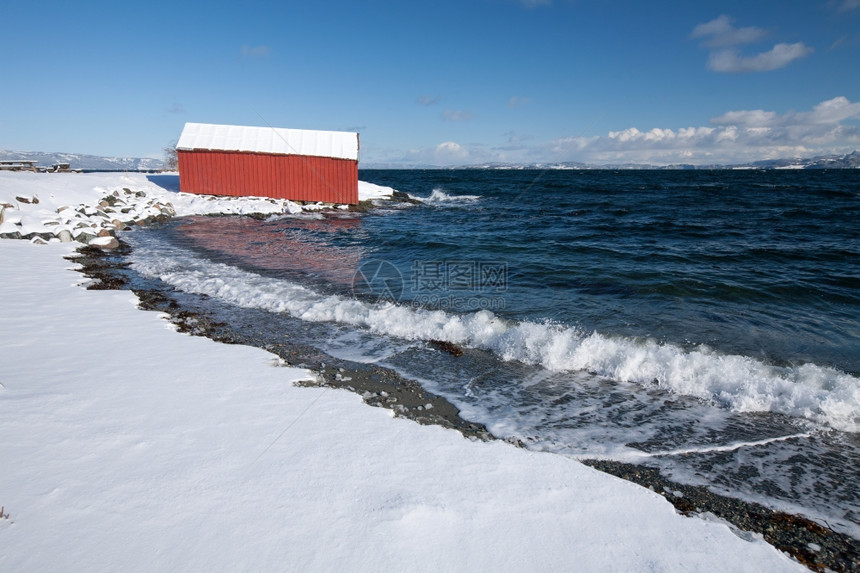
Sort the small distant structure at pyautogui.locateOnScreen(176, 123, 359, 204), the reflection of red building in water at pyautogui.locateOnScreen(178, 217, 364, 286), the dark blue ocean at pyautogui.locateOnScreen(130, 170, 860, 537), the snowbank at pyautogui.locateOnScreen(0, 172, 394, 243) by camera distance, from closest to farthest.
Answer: the dark blue ocean at pyautogui.locateOnScreen(130, 170, 860, 537)
the reflection of red building in water at pyautogui.locateOnScreen(178, 217, 364, 286)
the snowbank at pyautogui.locateOnScreen(0, 172, 394, 243)
the small distant structure at pyautogui.locateOnScreen(176, 123, 359, 204)

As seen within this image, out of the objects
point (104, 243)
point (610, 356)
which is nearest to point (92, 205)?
point (104, 243)

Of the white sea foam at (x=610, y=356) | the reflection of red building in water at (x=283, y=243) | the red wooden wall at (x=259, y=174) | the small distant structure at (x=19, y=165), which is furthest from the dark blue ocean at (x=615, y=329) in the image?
the small distant structure at (x=19, y=165)

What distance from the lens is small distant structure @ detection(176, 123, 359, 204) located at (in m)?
29.3

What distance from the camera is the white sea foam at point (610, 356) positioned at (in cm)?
539

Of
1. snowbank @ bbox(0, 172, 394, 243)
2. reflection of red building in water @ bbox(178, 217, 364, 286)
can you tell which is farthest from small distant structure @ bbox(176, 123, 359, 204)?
reflection of red building in water @ bbox(178, 217, 364, 286)

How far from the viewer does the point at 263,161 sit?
2962 cm

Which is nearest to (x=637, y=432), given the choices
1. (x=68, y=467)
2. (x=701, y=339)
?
(x=701, y=339)

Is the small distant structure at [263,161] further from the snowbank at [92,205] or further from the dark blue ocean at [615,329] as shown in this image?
the dark blue ocean at [615,329]

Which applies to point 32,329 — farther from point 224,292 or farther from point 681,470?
point 681,470

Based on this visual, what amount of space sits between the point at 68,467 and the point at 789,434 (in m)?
6.81

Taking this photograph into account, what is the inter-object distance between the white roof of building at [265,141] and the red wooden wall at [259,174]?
0.38 meters

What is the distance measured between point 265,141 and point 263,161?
4.48ft

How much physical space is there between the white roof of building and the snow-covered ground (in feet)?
87.8

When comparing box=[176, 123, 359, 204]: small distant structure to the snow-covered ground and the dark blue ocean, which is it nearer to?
the dark blue ocean
